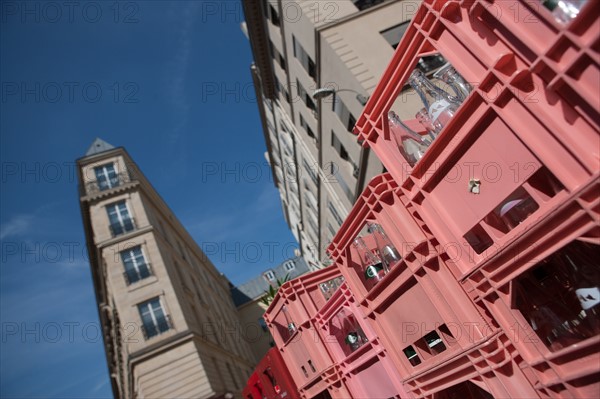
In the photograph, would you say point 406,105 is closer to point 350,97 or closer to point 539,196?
→ point 350,97

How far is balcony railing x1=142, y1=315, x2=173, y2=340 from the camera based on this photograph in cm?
2002

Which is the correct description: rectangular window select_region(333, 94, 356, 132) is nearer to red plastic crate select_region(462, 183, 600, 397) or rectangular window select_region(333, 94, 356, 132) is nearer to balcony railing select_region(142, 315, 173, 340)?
red plastic crate select_region(462, 183, 600, 397)

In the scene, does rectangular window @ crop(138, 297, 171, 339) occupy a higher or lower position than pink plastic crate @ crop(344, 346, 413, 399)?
higher

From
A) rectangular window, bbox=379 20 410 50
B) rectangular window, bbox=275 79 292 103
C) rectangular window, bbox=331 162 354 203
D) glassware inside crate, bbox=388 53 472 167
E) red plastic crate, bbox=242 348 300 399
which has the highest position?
rectangular window, bbox=275 79 292 103

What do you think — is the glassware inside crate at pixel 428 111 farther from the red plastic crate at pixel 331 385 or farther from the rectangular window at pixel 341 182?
the rectangular window at pixel 341 182

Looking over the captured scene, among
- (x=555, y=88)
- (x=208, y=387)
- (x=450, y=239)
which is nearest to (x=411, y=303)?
(x=450, y=239)

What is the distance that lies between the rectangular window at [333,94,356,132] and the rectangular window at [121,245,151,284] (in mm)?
14470

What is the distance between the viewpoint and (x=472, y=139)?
3682 mm

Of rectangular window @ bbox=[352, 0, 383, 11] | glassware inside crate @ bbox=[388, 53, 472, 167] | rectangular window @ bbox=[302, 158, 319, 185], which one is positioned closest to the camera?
glassware inside crate @ bbox=[388, 53, 472, 167]

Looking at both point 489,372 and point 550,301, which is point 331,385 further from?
point 550,301

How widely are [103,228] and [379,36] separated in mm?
19911

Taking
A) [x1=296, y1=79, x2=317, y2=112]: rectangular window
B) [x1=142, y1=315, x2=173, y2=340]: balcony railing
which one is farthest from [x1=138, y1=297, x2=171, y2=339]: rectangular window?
[x1=296, y1=79, x2=317, y2=112]: rectangular window

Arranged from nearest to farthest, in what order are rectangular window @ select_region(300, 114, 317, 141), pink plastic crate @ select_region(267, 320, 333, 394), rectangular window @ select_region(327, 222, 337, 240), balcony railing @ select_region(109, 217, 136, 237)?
pink plastic crate @ select_region(267, 320, 333, 394) → rectangular window @ select_region(300, 114, 317, 141) → balcony railing @ select_region(109, 217, 136, 237) → rectangular window @ select_region(327, 222, 337, 240)

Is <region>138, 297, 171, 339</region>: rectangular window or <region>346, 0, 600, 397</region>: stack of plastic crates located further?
<region>138, 297, 171, 339</region>: rectangular window
